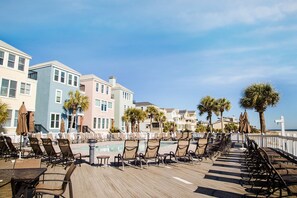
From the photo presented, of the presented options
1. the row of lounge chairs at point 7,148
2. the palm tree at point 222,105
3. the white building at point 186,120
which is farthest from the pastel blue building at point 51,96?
the white building at point 186,120

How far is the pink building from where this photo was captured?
31469mm

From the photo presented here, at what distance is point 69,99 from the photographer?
2738 cm

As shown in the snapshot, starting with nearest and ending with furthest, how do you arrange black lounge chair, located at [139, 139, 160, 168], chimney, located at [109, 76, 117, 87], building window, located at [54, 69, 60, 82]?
black lounge chair, located at [139, 139, 160, 168], building window, located at [54, 69, 60, 82], chimney, located at [109, 76, 117, 87]

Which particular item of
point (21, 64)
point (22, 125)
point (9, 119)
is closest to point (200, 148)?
point (22, 125)

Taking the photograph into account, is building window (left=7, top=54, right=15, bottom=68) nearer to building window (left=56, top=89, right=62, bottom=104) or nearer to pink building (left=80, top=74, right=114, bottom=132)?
building window (left=56, top=89, right=62, bottom=104)

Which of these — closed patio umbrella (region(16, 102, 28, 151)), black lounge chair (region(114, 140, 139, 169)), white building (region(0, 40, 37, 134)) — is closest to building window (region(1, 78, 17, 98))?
white building (region(0, 40, 37, 134))

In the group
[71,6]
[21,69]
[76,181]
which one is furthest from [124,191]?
[21,69]

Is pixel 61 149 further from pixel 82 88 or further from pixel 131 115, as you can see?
pixel 131 115

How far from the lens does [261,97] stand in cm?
2534

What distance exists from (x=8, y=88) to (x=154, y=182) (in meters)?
20.7

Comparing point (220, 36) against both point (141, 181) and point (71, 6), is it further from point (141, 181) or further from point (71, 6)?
point (141, 181)

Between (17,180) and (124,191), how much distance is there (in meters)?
2.96

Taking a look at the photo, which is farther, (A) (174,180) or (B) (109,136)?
(B) (109,136)

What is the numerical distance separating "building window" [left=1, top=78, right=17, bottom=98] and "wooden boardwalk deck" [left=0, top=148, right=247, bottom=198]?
1652 cm
